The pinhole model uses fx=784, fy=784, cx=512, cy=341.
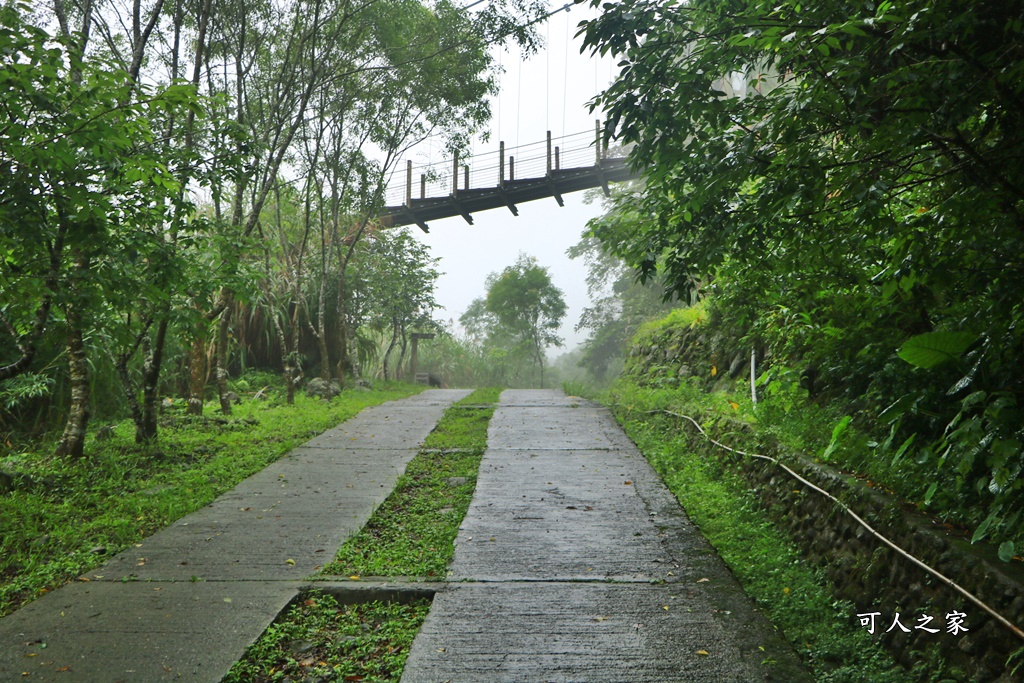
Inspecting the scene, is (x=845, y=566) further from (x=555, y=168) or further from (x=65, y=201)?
(x=555, y=168)

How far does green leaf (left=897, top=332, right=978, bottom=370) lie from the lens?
10.5 ft

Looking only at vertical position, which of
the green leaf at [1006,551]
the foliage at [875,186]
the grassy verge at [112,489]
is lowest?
the grassy verge at [112,489]

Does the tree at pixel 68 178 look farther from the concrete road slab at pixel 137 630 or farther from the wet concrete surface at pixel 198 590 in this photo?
the concrete road slab at pixel 137 630

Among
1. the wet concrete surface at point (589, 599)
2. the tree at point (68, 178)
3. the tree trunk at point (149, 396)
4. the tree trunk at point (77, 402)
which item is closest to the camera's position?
the wet concrete surface at point (589, 599)

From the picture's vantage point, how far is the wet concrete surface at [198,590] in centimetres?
315

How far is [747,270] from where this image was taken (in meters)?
4.83

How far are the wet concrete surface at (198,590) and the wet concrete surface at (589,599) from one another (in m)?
0.84

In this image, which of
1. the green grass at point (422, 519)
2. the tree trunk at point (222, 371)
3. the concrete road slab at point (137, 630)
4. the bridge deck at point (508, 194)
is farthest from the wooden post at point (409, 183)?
the concrete road slab at point (137, 630)

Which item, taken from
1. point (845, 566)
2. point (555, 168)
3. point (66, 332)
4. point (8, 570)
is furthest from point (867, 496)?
point (555, 168)

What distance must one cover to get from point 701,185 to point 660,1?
37.5 inches

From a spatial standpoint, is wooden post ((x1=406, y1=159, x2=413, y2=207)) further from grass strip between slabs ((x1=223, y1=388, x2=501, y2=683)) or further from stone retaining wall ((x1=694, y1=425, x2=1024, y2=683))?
stone retaining wall ((x1=694, y1=425, x2=1024, y2=683))

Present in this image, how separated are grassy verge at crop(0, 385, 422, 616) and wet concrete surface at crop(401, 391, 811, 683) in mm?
2136

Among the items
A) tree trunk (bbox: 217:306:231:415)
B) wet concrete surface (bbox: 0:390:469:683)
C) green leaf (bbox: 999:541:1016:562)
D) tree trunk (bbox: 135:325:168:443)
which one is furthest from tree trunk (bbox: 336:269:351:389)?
green leaf (bbox: 999:541:1016:562)

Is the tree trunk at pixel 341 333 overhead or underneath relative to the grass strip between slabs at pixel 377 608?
overhead
